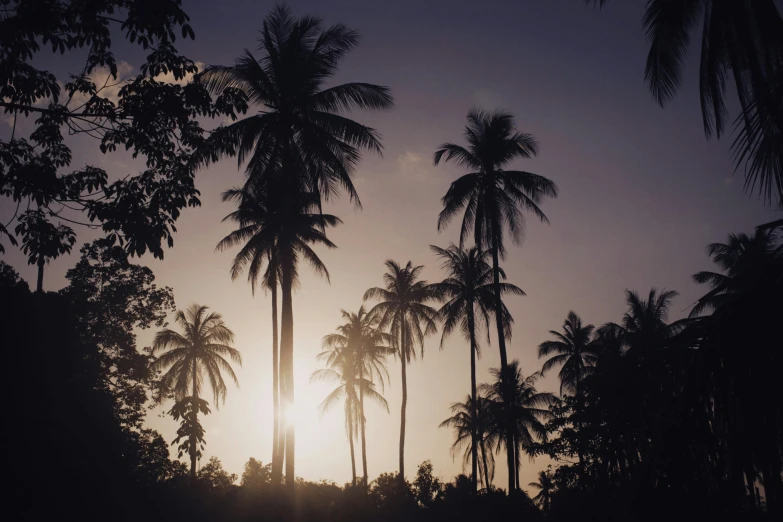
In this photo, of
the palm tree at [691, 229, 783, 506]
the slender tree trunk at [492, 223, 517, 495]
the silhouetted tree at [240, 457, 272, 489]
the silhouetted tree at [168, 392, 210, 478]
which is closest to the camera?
the palm tree at [691, 229, 783, 506]

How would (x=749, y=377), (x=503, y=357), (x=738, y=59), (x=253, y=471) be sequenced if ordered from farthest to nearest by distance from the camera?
(x=253, y=471) < (x=503, y=357) < (x=738, y=59) < (x=749, y=377)

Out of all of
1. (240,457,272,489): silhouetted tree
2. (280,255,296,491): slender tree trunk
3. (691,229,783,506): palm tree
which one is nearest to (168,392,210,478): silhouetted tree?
(280,255,296,491): slender tree trunk

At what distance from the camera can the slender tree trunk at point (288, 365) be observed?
1627cm

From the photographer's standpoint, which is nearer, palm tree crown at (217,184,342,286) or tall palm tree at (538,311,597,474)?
palm tree crown at (217,184,342,286)

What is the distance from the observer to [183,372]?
35094 millimetres

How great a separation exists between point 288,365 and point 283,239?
4.34m

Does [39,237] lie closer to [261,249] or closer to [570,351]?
[261,249]

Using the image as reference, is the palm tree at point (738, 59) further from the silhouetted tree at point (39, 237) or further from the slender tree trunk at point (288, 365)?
the slender tree trunk at point (288, 365)

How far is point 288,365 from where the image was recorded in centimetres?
1678

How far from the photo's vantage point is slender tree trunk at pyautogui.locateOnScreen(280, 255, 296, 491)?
53.4 ft

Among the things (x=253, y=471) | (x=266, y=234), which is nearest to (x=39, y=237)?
(x=266, y=234)

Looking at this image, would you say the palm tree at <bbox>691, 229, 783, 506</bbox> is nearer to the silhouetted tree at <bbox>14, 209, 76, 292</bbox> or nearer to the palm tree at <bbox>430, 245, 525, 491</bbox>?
the silhouetted tree at <bbox>14, 209, 76, 292</bbox>

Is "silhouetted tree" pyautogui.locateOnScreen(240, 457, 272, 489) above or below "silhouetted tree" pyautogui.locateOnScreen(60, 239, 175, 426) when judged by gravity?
below

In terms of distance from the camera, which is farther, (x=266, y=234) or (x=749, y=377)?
(x=266, y=234)
